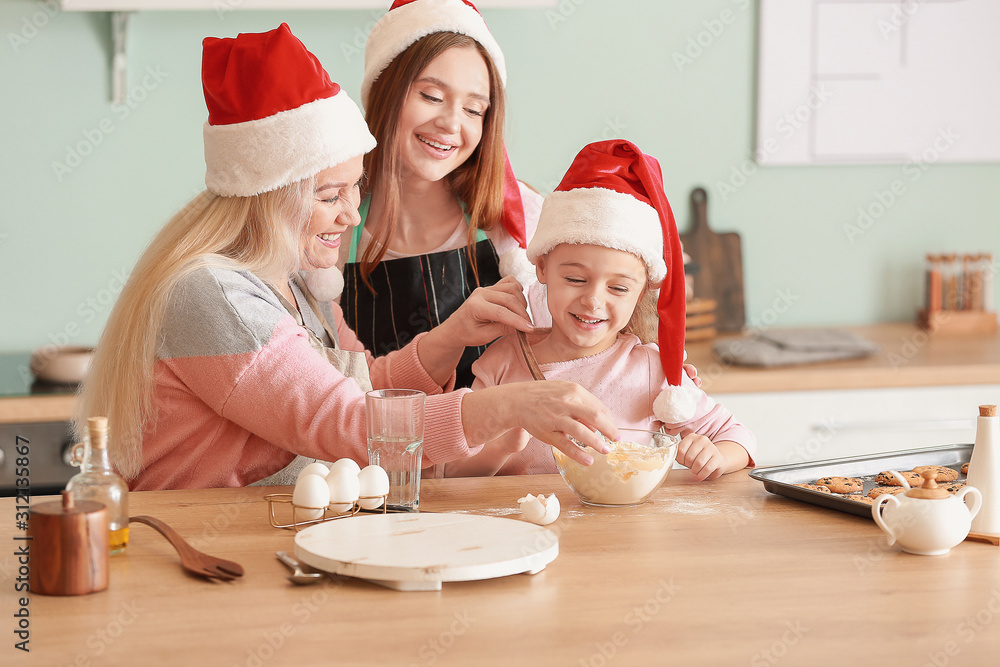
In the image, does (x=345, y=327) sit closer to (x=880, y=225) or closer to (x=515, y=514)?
(x=515, y=514)

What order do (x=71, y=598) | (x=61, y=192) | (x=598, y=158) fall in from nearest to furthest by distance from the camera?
(x=71, y=598) → (x=598, y=158) → (x=61, y=192)

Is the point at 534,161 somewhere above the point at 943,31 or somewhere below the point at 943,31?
below

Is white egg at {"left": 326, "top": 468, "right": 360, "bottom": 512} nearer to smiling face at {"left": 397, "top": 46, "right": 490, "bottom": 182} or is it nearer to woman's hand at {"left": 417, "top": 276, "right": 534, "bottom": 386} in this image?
woman's hand at {"left": 417, "top": 276, "right": 534, "bottom": 386}

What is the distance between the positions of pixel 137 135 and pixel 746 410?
180 cm

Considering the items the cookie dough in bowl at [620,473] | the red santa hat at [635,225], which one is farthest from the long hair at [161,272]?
the cookie dough in bowl at [620,473]

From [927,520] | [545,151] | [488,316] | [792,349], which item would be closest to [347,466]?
[488,316]

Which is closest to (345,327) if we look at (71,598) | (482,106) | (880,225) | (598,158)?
(482,106)

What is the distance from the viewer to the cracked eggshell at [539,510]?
1154 mm

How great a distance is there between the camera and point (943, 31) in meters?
2.92

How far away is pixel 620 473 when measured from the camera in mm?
1210

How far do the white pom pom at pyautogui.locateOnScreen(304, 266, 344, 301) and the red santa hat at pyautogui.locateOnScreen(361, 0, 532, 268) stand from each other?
13.4 inches

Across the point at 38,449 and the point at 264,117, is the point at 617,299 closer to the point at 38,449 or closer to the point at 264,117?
the point at 264,117

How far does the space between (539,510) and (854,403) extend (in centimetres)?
157

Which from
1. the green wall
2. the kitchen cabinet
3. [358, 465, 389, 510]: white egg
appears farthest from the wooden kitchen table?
the green wall
